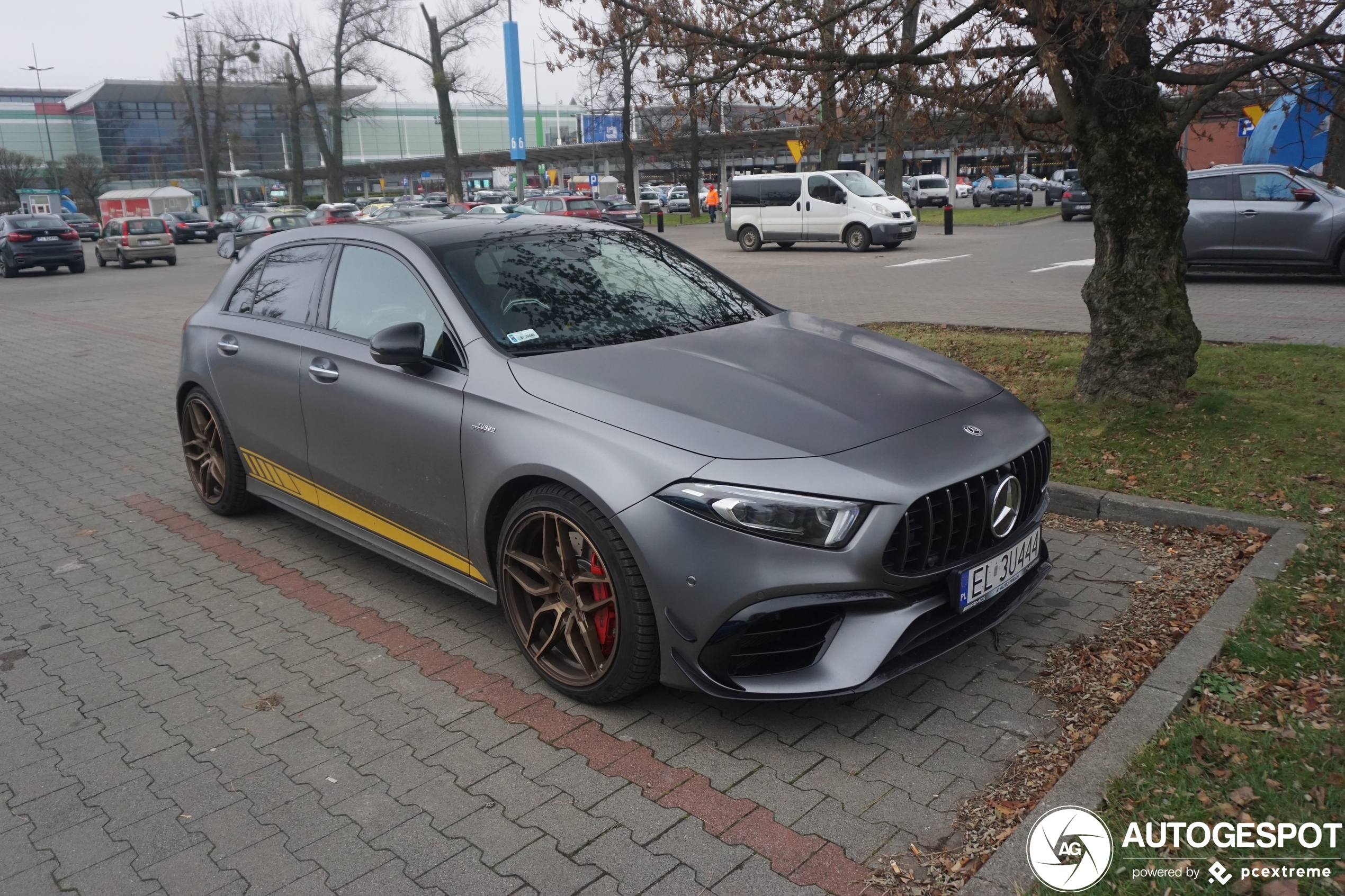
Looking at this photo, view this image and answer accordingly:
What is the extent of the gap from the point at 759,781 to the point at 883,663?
528mm

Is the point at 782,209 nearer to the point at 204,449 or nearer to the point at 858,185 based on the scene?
the point at 858,185

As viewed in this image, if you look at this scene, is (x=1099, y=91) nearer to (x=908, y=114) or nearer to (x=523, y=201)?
(x=908, y=114)

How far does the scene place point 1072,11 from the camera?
5.19m

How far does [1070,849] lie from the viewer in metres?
2.65

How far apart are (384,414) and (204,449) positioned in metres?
2.23

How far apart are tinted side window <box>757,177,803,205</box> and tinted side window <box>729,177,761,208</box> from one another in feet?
0.51

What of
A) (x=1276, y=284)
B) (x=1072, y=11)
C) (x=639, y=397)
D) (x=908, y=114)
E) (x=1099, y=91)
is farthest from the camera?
(x=1276, y=284)

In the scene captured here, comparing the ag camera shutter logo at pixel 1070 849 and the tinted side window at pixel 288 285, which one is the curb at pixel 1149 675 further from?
the tinted side window at pixel 288 285

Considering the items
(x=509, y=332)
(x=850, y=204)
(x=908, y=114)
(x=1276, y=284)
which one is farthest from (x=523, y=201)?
(x=509, y=332)

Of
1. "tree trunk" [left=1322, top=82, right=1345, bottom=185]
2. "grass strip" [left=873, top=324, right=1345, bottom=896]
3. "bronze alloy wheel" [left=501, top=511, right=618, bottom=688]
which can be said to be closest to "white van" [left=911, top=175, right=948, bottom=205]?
"tree trunk" [left=1322, top=82, right=1345, bottom=185]

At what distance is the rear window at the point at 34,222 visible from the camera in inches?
1081

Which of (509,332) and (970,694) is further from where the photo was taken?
(509,332)

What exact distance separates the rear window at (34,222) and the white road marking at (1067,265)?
25.4 m

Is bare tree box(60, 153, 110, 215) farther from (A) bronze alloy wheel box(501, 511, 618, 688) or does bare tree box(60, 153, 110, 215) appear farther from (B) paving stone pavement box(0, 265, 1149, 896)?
(A) bronze alloy wheel box(501, 511, 618, 688)
